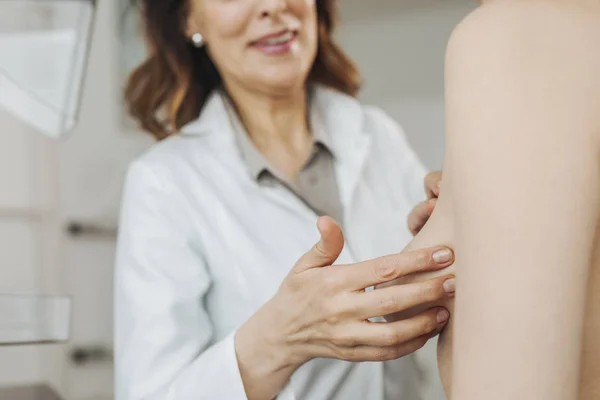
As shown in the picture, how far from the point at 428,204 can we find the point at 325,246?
158mm

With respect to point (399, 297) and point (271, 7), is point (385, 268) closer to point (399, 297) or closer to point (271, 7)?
point (399, 297)

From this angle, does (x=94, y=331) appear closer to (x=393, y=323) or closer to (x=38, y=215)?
(x=38, y=215)

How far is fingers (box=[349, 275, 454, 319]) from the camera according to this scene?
0.55 metres

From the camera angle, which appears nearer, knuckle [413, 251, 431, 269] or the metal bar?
knuckle [413, 251, 431, 269]

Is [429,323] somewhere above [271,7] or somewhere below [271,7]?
below

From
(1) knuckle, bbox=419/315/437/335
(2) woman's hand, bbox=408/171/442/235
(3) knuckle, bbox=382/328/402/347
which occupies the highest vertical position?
(2) woman's hand, bbox=408/171/442/235

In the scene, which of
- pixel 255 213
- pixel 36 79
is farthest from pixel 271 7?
pixel 36 79

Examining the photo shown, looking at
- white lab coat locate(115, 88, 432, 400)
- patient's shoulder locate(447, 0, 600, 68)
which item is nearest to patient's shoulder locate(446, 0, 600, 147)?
patient's shoulder locate(447, 0, 600, 68)

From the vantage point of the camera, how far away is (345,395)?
856 millimetres

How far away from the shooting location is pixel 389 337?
1.97 feet

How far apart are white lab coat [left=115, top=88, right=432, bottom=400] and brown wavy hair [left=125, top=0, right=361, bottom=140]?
0.07 metres

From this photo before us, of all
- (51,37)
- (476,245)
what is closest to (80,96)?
(51,37)

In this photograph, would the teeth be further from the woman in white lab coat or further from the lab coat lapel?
the lab coat lapel

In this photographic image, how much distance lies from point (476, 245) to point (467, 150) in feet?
0.19
